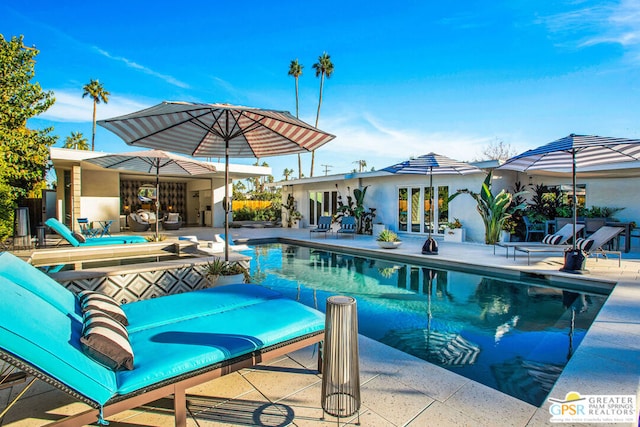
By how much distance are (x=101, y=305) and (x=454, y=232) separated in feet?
41.9

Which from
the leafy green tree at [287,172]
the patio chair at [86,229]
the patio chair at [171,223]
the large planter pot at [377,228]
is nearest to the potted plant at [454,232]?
the large planter pot at [377,228]

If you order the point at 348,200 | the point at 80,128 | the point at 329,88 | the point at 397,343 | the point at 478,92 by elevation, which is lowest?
the point at 397,343

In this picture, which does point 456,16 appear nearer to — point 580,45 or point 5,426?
point 580,45

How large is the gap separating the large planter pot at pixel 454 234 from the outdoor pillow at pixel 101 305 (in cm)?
1255

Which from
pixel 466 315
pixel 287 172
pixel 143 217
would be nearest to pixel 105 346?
pixel 466 315

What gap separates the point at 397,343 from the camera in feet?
13.6

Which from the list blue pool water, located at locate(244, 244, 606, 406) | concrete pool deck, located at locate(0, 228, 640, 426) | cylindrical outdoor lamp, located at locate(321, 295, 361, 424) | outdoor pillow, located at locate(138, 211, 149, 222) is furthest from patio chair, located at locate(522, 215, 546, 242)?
outdoor pillow, located at locate(138, 211, 149, 222)

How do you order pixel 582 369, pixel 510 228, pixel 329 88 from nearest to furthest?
pixel 582 369, pixel 510 228, pixel 329 88

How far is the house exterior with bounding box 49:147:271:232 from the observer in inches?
533

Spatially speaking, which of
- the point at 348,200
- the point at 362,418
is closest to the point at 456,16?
the point at 348,200

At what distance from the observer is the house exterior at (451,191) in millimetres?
11475

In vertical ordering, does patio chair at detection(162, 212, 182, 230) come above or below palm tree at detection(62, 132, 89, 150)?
below

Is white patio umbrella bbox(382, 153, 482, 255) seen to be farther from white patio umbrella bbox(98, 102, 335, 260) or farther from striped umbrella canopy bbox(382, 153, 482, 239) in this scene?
white patio umbrella bbox(98, 102, 335, 260)

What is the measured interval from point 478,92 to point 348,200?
8888mm
